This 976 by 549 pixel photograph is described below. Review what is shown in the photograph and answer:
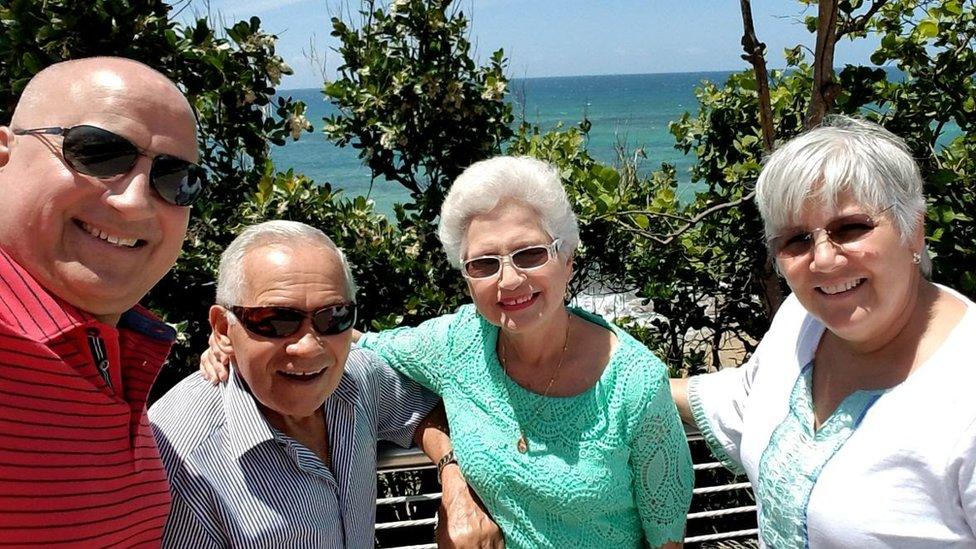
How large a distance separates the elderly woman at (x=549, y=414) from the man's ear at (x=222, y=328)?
0.78 metres

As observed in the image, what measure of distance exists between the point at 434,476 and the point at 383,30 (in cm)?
230

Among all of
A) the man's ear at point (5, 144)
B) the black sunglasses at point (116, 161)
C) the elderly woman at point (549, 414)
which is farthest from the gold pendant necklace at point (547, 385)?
the man's ear at point (5, 144)

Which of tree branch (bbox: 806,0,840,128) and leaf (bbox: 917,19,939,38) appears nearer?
tree branch (bbox: 806,0,840,128)

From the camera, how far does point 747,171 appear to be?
4426 mm

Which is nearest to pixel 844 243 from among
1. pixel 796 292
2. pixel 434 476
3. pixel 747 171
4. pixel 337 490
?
pixel 796 292

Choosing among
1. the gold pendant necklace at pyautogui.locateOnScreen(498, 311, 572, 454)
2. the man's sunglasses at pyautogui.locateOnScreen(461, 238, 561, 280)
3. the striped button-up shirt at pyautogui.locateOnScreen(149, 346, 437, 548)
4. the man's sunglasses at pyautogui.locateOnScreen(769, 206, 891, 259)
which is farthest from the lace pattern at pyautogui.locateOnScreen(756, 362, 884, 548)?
the striped button-up shirt at pyautogui.locateOnScreen(149, 346, 437, 548)

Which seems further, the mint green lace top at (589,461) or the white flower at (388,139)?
the white flower at (388,139)

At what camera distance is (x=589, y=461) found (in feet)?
8.38

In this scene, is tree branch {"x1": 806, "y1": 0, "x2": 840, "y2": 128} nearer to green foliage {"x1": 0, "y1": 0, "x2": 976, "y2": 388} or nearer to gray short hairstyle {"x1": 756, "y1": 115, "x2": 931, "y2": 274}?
green foliage {"x1": 0, "y1": 0, "x2": 976, "y2": 388}

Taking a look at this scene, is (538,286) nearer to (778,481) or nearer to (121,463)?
(778,481)

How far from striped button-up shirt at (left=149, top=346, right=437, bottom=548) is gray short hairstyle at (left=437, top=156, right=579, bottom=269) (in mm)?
706

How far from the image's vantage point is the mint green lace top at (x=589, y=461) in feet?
8.36

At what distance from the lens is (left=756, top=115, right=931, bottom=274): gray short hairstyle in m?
2.03

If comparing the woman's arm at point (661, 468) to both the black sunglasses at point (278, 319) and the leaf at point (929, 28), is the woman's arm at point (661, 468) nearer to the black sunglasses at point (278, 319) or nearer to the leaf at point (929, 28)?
the black sunglasses at point (278, 319)
